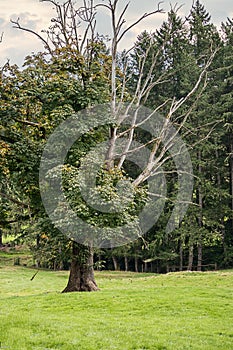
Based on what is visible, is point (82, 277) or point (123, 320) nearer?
point (123, 320)

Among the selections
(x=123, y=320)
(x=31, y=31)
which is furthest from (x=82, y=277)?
(x=31, y=31)

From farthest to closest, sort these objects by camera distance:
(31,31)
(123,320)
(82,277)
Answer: (31,31)
(82,277)
(123,320)

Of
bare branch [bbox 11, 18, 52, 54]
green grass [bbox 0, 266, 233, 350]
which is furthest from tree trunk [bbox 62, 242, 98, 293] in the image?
bare branch [bbox 11, 18, 52, 54]

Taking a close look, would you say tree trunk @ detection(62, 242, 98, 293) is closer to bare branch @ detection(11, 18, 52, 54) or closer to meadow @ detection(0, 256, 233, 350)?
meadow @ detection(0, 256, 233, 350)

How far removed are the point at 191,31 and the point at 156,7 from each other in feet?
49.4

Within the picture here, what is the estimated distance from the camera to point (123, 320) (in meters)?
8.94

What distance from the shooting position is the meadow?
6.95m

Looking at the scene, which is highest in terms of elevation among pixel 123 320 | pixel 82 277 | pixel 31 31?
pixel 31 31

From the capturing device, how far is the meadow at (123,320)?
6.95 metres

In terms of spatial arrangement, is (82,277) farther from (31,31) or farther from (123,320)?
(31,31)

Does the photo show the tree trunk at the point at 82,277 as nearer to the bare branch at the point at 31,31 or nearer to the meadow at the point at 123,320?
the meadow at the point at 123,320

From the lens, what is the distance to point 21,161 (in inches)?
490

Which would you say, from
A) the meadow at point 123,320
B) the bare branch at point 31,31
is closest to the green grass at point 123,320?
the meadow at point 123,320

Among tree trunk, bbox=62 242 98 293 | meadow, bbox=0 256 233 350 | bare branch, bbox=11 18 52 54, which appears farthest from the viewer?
bare branch, bbox=11 18 52 54
